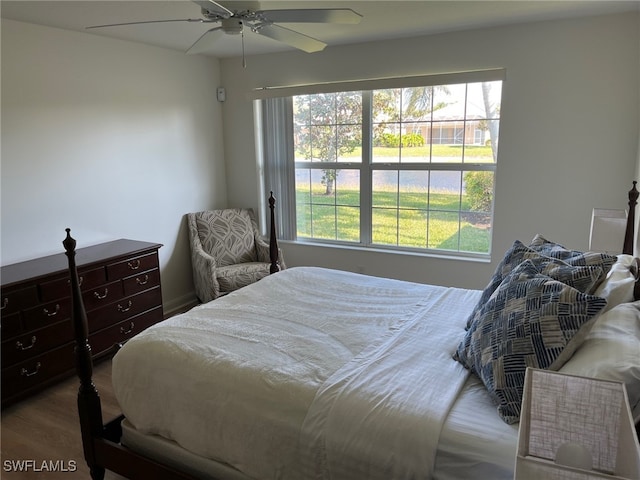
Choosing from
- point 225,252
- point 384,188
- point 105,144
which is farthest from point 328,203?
point 105,144

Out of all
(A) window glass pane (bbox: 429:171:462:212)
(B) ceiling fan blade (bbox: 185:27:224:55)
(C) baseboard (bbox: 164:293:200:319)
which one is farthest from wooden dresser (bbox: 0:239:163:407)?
(A) window glass pane (bbox: 429:171:462:212)

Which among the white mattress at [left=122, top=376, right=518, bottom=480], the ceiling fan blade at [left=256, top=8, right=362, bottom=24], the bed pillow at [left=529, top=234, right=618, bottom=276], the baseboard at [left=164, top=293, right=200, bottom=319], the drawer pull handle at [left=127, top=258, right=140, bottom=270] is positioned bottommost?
the baseboard at [left=164, top=293, right=200, bottom=319]

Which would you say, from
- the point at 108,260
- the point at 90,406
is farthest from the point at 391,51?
the point at 90,406

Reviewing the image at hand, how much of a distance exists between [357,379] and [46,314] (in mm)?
2186

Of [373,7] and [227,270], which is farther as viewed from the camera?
[227,270]

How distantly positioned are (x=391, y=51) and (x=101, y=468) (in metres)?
3.56

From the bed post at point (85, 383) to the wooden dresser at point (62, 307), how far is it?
1.01 meters

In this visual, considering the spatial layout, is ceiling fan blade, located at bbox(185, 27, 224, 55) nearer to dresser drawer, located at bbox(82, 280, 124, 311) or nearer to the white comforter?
the white comforter

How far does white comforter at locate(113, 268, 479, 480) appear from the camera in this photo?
4.83 ft

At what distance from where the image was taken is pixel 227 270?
160 inches

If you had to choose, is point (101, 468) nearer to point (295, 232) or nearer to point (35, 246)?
point (35, 246)

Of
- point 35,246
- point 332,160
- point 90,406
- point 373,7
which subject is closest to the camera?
point 90,406

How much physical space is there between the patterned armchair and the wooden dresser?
0.51m

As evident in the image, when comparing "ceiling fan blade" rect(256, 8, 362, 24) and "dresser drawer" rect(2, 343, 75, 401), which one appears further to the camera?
"dresser drawer" rect(2, 343, 75, 401)
